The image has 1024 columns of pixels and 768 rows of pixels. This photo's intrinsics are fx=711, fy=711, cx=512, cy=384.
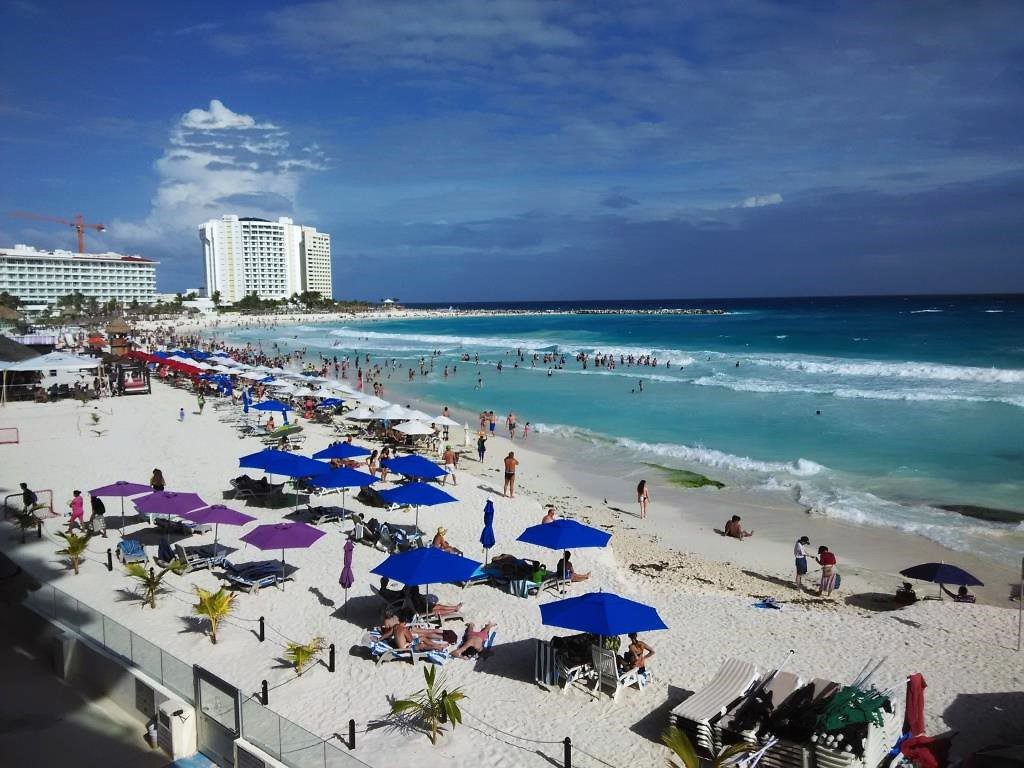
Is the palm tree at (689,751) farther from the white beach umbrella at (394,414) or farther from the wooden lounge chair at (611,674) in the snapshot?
the white beach umbrella at (394,414)

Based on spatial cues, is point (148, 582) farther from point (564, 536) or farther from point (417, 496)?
point (564, 536)

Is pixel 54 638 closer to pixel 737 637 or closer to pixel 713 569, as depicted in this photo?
pixel 737 637

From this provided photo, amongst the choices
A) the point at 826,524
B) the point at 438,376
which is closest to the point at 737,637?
the point at 826,524

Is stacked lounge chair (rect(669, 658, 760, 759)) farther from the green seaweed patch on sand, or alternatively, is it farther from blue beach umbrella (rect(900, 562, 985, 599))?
the green seaweed patch on sand

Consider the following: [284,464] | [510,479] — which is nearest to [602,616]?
[284,464]

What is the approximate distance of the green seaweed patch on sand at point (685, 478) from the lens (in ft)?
64.0

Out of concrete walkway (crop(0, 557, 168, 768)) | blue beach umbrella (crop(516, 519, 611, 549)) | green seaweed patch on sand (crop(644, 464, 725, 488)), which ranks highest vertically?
blue beach umbrella (crop(516, 519, 611, 549))

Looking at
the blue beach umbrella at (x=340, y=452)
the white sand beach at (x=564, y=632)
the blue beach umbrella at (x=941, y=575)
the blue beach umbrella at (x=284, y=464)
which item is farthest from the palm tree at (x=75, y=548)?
the blue beach umbrella at (x=941, y=575)

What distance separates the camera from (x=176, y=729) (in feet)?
21.7

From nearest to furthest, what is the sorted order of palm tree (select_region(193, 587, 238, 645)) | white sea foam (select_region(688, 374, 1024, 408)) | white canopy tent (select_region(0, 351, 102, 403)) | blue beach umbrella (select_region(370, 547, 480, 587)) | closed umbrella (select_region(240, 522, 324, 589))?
palm tree (select_region(193, 587, 238, 645)), blue beach umbrella (select_region(370, 547, 480, 587)), closed umbrella (select_region(240, 522, 324, 589)), white canopy tent (select_region(0, 351, 102, 403)), white sea foam (select_region(688, 374, 1024, 408))

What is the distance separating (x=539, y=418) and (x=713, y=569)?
55.9ft

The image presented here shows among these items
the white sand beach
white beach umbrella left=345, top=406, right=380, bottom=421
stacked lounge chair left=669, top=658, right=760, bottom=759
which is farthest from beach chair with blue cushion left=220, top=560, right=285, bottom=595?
white beach umbrella left=345, top=406, right=380, bottom=421

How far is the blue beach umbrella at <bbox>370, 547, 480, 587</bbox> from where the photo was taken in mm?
9305

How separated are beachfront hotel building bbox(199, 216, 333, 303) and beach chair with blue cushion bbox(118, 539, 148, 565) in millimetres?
149450
